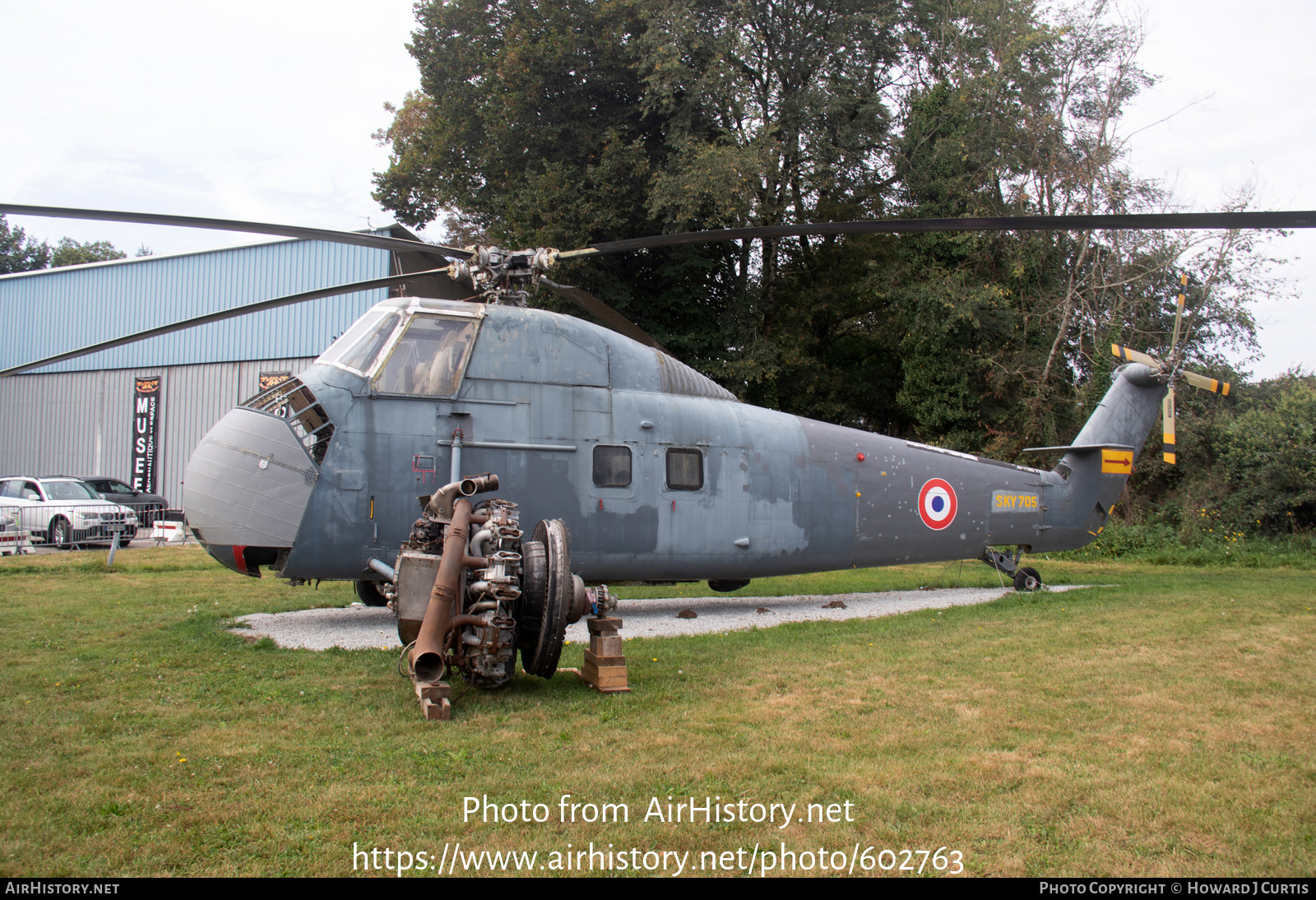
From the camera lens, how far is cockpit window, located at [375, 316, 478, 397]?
8.98m

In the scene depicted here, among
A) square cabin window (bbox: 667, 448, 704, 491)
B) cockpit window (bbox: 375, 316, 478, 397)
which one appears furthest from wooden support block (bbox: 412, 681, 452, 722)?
square cabin window (bbox: 667, 448, 704, 491)

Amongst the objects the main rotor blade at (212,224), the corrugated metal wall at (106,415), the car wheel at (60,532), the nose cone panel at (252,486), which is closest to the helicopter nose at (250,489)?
the nose cone panel at (252,486)

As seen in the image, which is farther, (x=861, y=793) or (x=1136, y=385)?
(x=1136, y=385)

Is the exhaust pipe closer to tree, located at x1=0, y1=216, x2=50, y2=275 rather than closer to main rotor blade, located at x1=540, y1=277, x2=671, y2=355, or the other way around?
main rotor blade, located at x1=540, y1=277, x2=671, y2=355

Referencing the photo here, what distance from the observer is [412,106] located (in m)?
34.5

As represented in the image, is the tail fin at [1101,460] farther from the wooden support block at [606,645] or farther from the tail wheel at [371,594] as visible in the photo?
the tail wheel at [371,594]

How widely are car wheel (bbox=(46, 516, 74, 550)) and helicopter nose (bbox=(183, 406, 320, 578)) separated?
1493cm

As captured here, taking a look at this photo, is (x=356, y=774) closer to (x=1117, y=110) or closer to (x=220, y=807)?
(x=220, y=807)

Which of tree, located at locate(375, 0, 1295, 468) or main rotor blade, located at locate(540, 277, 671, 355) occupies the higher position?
tree, located at locate(375, 0, 1295, 468)

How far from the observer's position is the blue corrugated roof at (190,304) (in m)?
26.1

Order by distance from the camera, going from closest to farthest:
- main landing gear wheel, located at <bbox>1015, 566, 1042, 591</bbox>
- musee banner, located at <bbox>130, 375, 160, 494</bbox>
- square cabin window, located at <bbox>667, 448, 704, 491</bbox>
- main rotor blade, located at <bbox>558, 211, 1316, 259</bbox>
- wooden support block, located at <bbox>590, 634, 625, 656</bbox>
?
main rotor blade, located at <bbox>558, 211, 1316, 259</bbox> → wooden support block, located at <bbox>590, 634, 625, 656</bbox> → square cabin window, located at <bbox>667, 448, 704, 491</bbox> → main landing gear wheel, located at <bbox>1015, 566, 1042, 591</bbox> → musee banner, located at <bbox>130, 375, 160, 494</bbox>

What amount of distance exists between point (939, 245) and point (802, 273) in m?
4.96

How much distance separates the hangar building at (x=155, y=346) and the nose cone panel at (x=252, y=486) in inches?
704

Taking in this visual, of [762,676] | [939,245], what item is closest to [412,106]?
[939,245]
